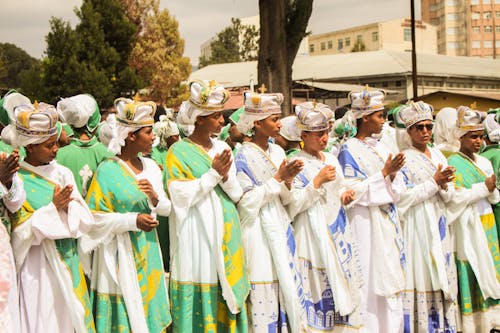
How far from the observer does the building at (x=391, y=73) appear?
134 ft

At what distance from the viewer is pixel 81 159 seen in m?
5.87

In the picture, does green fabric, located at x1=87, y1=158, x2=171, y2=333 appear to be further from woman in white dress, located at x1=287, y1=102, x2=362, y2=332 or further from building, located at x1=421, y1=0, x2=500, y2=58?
building, located at x1=421, y1=0, x2=500, y2=58

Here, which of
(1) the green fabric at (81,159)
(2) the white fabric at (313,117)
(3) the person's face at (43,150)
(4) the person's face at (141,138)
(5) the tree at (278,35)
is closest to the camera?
(3) the person's face at (43,150)

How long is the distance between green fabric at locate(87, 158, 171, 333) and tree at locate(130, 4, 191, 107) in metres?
26.2

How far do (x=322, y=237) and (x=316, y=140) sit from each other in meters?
0.83

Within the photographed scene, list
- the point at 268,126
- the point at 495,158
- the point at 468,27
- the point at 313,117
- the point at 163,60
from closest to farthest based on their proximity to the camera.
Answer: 1. the point at 268,126
2. the point at 313,117
3. the point at 495,158
4. the point at 163,60
5. the point at 468,27

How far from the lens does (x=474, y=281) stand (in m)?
6.48

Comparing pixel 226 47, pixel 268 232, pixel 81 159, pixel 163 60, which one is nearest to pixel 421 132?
pixel 268 232

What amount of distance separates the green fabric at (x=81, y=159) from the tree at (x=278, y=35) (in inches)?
245

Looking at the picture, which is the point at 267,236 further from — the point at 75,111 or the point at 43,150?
the point at 75,111

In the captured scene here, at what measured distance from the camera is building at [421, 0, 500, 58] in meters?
94.6

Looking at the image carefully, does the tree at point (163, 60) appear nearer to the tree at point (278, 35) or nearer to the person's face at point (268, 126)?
the tree at point (278, 35)

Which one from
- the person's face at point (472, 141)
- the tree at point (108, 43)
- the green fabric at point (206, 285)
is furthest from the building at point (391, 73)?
the green fabric at point (206, 285)

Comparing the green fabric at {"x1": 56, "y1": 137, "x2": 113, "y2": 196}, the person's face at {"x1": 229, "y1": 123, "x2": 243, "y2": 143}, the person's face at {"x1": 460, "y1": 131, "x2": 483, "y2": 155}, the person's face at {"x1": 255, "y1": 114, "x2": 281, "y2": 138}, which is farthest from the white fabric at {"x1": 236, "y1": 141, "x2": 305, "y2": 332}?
the person's face at {"x1": 460, "y1": 131, "x2": 483, "y2": 155}
